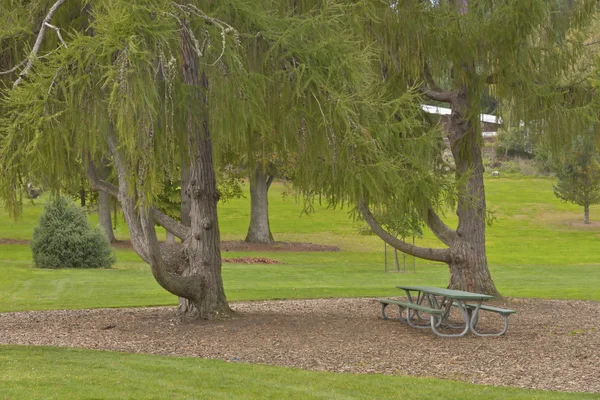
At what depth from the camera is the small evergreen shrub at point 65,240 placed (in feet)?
84.7

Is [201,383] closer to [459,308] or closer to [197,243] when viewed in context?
[197,243]

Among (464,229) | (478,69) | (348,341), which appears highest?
(478,69)

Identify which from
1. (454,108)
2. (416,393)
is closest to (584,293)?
(454,108)

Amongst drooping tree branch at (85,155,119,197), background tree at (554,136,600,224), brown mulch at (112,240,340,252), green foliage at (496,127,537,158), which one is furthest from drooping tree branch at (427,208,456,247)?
green foliage at (496,127,537,158)

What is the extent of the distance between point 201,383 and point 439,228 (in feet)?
28.0

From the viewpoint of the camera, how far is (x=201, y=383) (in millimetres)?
7836

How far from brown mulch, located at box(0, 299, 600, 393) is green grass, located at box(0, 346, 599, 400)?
63 centimetres

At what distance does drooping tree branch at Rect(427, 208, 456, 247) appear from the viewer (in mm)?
15336

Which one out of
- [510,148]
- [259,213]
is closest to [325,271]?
[259,213]

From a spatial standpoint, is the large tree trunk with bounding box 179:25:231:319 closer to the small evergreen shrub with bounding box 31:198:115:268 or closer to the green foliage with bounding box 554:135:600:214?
the small evergreen shrub with bounding box 31:198:115:268

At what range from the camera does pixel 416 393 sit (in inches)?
300

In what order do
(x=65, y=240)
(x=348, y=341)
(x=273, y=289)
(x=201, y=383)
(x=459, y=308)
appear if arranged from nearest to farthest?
(x=201, y=383) < (x=348, y=341) < (x=459, y=308) < (x=273, y=289) < (x=65, y=240)

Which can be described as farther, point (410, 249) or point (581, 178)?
point (581, 178)

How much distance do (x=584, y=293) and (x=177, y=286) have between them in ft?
35.9
